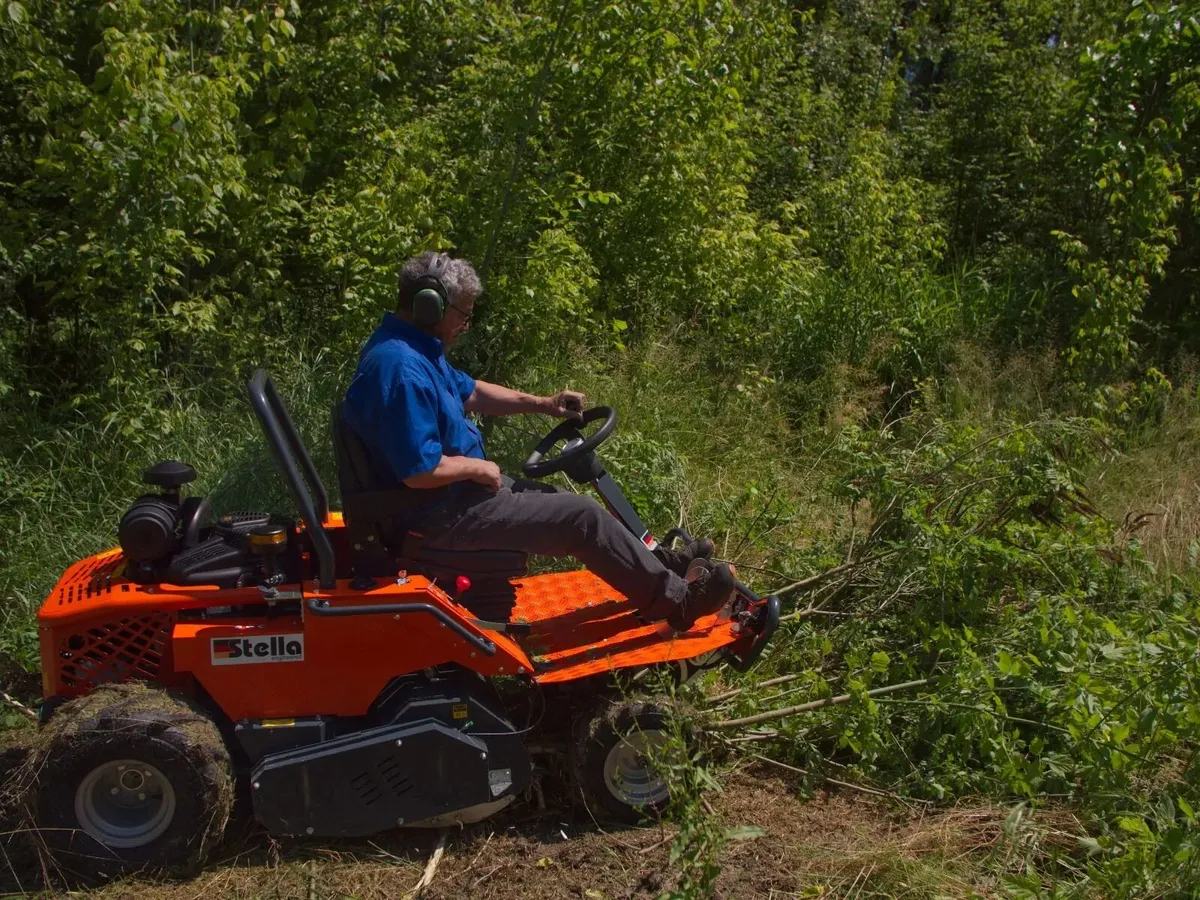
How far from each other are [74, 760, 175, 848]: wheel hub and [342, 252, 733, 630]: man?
1152mm

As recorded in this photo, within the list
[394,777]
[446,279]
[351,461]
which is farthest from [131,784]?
[446,279]

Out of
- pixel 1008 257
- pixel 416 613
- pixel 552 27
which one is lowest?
pixel 416 613

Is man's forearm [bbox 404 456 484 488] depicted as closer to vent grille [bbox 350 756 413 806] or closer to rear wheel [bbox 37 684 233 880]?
vent grille [bbox 350 756 413 806]

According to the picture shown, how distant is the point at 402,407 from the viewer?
3697 mm

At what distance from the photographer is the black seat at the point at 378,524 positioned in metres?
3.80

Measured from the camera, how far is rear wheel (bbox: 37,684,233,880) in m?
3.41

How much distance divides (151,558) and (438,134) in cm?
375

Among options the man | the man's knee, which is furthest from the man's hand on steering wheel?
the man's knee

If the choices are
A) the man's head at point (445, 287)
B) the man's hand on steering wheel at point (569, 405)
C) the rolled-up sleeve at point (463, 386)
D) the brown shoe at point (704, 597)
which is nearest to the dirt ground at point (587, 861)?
the brown shoe at point (704, 597)

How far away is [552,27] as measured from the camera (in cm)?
602

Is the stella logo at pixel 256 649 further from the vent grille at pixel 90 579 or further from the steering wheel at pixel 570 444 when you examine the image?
the steering wheel at pixel 570 444

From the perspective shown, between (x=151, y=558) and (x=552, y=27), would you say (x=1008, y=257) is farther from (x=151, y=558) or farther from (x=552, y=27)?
(x=151, y=558)

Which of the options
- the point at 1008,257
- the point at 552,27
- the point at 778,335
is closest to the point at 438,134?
the point at 552,27

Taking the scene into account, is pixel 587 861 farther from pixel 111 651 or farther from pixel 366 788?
pixel 111 651
